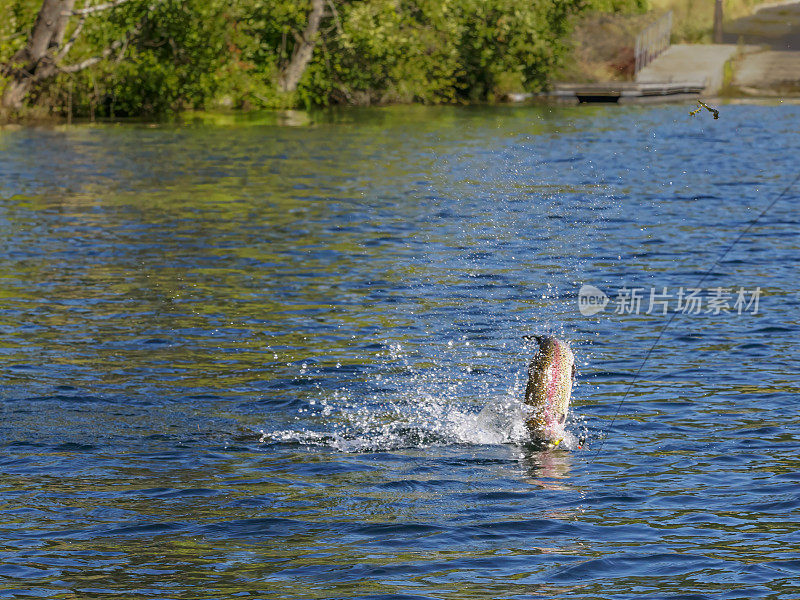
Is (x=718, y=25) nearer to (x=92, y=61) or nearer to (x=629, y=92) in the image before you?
(x=629, y=92)

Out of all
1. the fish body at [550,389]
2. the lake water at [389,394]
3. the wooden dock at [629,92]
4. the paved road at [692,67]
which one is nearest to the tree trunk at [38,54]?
the lake water at [389,394]

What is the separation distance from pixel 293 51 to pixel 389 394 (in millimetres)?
39319

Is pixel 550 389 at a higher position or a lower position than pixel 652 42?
lower

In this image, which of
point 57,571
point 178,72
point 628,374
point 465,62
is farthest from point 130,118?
point 57,571

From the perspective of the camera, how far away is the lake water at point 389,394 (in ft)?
25.4

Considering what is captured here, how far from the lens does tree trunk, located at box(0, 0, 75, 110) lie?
38.8 m

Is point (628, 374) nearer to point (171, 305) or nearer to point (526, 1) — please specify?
point (171, 305)

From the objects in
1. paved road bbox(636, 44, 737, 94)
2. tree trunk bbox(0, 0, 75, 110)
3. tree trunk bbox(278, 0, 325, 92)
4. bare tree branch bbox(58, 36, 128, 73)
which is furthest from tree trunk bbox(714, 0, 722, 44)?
tree trunk bbox(0, 0, 75, 110)

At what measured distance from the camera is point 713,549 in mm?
7852

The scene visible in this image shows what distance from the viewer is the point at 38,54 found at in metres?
39.4

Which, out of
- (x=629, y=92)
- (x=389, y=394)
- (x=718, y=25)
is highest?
(x=718, y=25)

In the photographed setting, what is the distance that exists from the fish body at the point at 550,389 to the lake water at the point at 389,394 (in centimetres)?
23

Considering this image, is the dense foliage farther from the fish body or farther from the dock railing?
the fish body

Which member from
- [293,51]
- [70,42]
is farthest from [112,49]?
[293,51]
